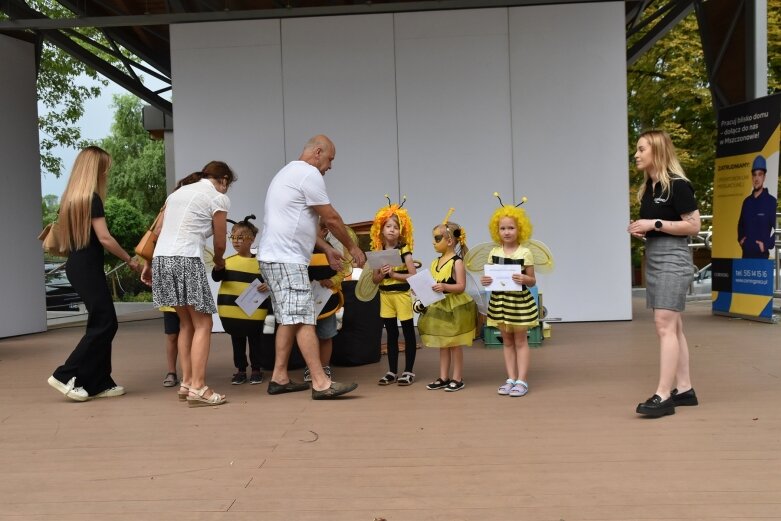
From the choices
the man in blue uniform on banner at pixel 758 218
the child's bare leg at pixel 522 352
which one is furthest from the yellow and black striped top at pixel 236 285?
the man in blue uniform on banner at pixel 758 218

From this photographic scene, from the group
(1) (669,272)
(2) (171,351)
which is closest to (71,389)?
(2) (171,351)

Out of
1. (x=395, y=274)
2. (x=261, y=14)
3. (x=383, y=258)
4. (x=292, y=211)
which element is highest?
(x=261, y=14)

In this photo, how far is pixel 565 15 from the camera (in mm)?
10406

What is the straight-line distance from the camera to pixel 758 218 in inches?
385

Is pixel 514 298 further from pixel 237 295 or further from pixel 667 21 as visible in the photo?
pixel 667 21

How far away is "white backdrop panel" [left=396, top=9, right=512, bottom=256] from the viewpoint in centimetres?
1050

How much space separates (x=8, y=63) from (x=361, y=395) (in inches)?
320

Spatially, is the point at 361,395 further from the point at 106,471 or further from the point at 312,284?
the point at 106,471

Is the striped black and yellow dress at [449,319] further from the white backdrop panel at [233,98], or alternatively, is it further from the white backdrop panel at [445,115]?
the white backdrop panel at [233,98]

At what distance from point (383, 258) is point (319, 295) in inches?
24.8

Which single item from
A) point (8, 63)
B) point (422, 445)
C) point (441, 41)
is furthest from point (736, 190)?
point (8, 63)

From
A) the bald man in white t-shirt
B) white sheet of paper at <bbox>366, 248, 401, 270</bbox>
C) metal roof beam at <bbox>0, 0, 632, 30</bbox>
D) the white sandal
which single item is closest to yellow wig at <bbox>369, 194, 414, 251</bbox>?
white sheet of paper at <bbox>366, 248, 401, 270</bbox>

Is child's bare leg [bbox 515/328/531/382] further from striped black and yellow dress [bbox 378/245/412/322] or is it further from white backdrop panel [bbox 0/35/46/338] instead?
white backdrop panel [bbox 0/35/46/338]

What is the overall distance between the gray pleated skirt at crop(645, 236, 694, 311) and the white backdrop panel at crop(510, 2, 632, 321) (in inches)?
212
